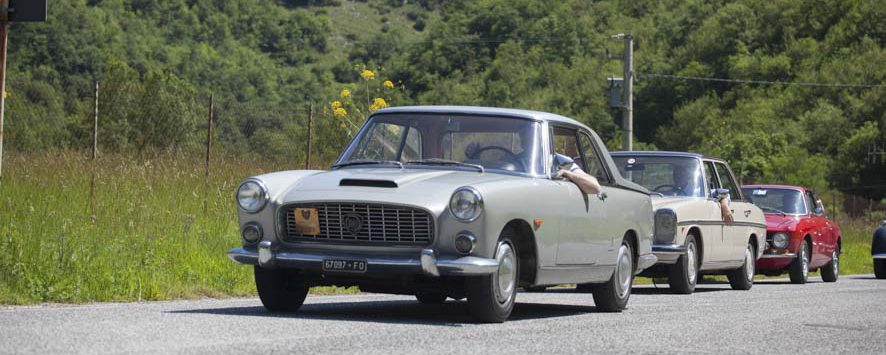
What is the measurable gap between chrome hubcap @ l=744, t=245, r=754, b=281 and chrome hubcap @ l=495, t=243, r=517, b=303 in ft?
29.2

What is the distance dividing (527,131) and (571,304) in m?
2.67

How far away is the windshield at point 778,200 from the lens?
68.0 feet

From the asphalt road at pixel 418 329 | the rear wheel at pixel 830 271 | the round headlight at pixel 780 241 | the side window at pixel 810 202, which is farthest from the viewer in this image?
the rear wheel at pixel 830 271

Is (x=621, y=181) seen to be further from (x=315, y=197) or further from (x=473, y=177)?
(x=315, y=197)

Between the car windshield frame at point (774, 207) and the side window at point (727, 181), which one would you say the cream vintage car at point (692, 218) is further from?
the car windshield frame at point (774, 207)

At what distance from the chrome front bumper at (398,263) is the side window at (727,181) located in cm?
905

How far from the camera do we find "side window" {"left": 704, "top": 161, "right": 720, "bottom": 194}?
1650cm

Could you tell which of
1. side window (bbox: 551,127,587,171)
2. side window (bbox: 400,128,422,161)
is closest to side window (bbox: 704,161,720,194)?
side window (bbox: 551,127,587,171)

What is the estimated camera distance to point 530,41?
510 feet

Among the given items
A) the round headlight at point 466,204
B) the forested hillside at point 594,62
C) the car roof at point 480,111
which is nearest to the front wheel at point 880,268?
the car roof at point 480,111

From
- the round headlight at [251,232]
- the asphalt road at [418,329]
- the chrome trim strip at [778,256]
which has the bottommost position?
the chrome trim strip at [778,256]

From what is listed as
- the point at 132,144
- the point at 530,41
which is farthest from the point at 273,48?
the point at 132,144

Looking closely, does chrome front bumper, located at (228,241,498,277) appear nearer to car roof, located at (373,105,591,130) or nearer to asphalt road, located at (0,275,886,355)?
asphalt road, located at (0,275,886,355)

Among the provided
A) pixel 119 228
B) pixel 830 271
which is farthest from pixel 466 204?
pixel 830 271
